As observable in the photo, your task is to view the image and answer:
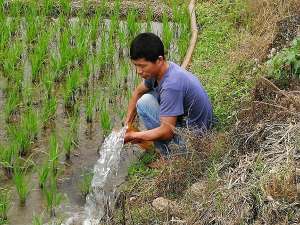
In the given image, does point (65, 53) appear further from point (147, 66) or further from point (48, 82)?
point (147, 66)

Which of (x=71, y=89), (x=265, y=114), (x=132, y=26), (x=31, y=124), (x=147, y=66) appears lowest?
(x=31, y=124)

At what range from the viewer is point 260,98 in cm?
433

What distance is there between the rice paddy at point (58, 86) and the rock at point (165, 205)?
2.16 feet

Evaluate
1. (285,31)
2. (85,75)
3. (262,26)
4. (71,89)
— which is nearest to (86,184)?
(71,89)

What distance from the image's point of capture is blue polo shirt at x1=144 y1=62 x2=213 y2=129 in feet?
13.3

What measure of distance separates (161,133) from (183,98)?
285 millimetres

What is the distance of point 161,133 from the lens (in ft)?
13.4

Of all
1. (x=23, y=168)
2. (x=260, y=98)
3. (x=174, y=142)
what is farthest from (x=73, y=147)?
(x=260, y=98)

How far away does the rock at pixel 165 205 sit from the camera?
137 inches

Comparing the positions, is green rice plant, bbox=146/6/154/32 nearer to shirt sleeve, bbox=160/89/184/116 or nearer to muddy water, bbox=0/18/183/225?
muddy water, bbox=0/18/183/225

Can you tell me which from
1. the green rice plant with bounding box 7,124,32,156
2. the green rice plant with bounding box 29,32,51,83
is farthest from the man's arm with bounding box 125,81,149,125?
the green rice plant with bounding box 29,32,51,83

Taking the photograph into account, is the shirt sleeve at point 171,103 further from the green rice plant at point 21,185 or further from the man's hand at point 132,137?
the green rice plant at point 21,185

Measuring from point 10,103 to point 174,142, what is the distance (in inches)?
58.9

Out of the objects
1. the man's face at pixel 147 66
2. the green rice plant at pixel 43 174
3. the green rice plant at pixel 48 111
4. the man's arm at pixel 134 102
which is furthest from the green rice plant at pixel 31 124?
the man's face at pixel 147 66
